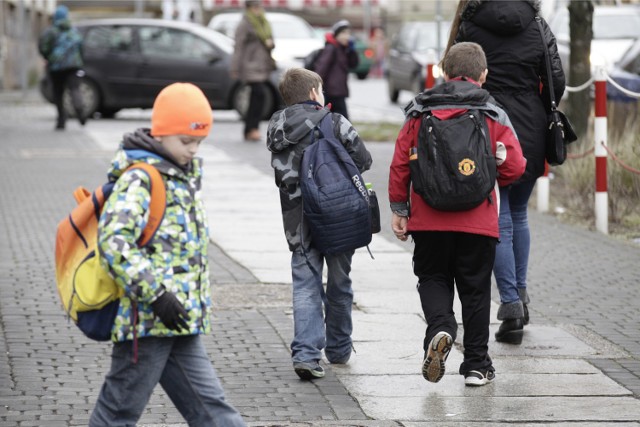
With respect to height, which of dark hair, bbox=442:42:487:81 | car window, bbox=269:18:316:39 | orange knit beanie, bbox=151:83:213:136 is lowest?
car window, bbox=269:18:316:39

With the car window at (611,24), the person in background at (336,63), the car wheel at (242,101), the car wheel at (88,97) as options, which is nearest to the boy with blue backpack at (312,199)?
Result: the person in background at (336,63)

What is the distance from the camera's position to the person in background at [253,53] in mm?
18156

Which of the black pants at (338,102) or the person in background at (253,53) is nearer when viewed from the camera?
the black pants at (338,102)

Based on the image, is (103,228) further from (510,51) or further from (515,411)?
(510,51)

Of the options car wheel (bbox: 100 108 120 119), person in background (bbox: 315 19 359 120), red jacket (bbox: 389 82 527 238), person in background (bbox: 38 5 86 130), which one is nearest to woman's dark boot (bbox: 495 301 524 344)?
red jacket (bbox: 389 82 527 238)

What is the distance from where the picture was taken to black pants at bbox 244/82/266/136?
18000mm

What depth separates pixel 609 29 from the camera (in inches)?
826

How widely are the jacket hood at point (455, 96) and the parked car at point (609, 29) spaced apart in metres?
12.9

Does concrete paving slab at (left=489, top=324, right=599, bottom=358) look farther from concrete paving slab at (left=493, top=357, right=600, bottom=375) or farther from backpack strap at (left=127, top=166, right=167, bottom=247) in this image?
backpack strap at (left=127, top=166, right=167, bottom=247)

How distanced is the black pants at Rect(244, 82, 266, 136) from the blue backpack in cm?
1185

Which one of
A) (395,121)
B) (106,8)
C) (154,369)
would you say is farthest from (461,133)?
(106,8)

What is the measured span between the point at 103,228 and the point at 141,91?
700 inches

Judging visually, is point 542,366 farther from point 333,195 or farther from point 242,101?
point 242,101

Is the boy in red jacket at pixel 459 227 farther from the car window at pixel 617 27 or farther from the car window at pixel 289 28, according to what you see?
the car window at pixel 289 28
